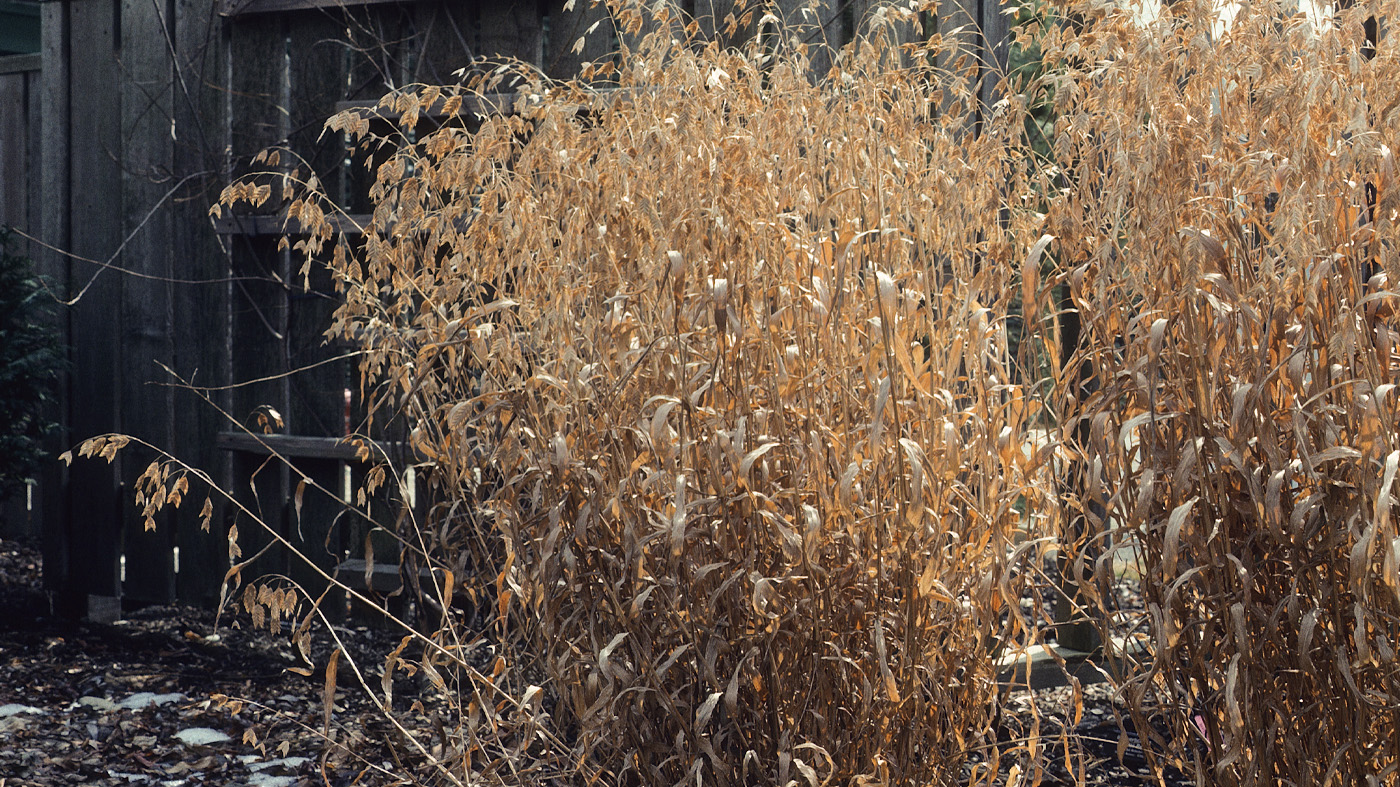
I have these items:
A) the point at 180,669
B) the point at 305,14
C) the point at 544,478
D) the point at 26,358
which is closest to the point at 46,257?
the point at 26,358

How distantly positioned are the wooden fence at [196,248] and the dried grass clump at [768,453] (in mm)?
1933

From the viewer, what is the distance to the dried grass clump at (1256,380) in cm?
155

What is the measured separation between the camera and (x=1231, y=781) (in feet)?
5.56

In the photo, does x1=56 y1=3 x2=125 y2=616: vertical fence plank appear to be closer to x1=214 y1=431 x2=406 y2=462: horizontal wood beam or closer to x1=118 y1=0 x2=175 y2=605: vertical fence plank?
x1=118 y1=0 x2=175 y2=605: vertical fence plank

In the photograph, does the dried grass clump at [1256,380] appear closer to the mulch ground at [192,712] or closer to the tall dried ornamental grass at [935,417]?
the tall dried ornamental grass at [935,417]

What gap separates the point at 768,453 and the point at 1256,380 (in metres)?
0.65

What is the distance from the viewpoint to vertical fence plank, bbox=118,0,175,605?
13.9 feet

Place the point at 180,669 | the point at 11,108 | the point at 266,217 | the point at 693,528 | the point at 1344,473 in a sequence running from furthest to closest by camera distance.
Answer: the point at 11,108 < the point at 266,217 < the point at 180,669 < the point at 693,528 < the point at 1344,473

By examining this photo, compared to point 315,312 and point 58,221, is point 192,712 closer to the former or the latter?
point 315,312

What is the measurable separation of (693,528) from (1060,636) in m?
1.91

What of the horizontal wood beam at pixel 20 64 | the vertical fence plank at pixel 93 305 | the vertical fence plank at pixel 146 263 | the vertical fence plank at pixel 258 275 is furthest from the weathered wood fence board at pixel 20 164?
the vertical fence plank at pixel 258 275

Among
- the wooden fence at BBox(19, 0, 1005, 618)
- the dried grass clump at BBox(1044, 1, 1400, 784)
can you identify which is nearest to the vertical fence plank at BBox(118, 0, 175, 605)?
the wooden fence at BBox(19, 0, 1005, 618)

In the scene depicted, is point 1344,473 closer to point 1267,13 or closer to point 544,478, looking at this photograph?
point 1267,13

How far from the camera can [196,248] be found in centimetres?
420
